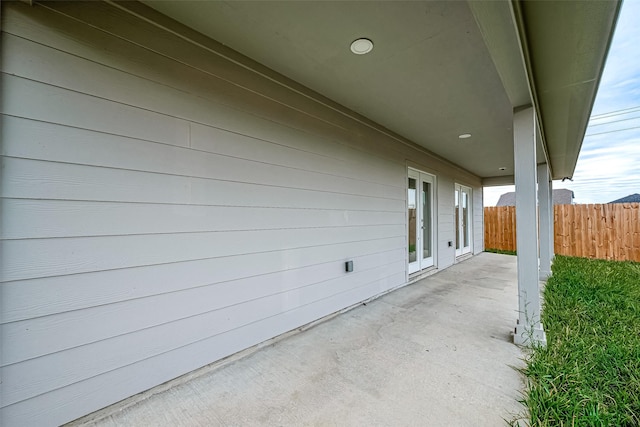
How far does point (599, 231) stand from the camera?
22.9 feet

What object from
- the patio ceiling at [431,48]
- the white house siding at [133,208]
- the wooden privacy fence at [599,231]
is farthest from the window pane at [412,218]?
the wooden privacy fence at [599,231]

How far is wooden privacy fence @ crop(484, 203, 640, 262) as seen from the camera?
21.5 ft

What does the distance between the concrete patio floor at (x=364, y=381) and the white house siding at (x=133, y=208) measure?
0.25 metres

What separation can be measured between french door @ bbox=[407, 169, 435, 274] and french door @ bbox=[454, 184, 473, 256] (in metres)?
1.89

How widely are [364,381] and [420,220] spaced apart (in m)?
4.01

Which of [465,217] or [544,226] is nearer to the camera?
[544,226]

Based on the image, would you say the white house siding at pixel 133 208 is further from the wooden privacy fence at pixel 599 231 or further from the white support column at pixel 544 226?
the wooden privacy fence at pixel 599 231

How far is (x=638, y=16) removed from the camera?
2197 millimetres

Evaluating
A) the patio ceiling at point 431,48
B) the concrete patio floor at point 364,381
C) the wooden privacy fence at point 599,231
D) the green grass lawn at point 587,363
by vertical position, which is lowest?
the concrete patio floor at point 364,381

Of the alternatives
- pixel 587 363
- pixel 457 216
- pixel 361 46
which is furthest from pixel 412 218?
pixel 361 46

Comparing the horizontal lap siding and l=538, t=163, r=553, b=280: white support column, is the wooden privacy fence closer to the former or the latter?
l=538, t=163, r=553, b=280: white support column

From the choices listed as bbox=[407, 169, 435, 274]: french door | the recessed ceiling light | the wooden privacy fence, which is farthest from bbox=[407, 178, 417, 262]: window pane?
the wooden privacy fence

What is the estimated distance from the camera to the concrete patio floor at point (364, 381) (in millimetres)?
1553

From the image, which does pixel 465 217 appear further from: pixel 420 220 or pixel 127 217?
pixel 127 217
